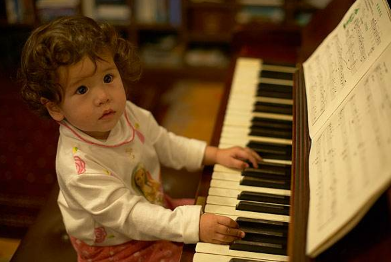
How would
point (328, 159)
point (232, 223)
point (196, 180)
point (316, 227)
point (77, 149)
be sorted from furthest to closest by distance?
point (196, 180) → point (77, 149) → point (232, 223) → point (328, 159) → point (316, 227)

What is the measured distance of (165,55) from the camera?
12.4 ft

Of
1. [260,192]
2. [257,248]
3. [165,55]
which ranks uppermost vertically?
[165,55]

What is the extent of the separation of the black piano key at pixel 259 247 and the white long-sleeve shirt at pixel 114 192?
0.11m

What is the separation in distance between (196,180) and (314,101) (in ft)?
1.97

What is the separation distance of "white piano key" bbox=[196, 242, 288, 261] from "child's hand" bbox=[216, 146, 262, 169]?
0.35 meters

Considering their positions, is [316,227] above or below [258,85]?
below

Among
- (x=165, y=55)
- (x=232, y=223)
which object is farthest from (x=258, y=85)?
(x=165, y=55)

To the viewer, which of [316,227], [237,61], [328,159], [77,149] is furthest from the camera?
[237,61]

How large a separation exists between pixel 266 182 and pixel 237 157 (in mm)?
156

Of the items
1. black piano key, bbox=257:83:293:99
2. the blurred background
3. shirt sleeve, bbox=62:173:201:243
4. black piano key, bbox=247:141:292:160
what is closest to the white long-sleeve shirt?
shirt sleeve, bbox=62:173:201:243

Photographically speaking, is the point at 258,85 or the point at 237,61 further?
the point at 237,61

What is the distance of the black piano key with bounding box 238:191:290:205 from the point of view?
137cm

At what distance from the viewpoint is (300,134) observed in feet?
4.57

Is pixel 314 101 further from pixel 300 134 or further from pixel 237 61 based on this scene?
pixel 237 61
